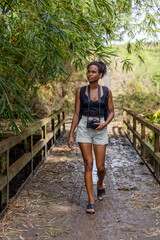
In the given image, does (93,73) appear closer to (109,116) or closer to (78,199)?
(109,116)

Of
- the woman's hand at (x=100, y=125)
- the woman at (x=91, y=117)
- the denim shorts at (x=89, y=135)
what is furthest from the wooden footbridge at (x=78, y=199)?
the woman's hand at (x=100, y=125)

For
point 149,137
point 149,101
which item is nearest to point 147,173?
point 149,137

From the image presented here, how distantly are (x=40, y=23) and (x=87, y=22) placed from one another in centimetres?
113

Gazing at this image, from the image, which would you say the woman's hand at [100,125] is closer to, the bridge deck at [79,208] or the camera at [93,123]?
the camera at [93,123]

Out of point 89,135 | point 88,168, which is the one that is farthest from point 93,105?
point 88,168

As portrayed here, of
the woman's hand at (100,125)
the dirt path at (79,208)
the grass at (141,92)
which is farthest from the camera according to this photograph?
the grass at (141,92)

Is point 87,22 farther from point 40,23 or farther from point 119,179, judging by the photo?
point 119,179

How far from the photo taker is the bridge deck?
3.16 m

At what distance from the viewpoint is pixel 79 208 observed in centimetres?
388

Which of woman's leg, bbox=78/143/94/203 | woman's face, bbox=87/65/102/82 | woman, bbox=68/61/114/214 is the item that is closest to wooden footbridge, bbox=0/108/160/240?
woman's leg, bbox=78/143/94/203

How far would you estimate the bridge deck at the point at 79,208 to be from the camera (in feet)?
10.4

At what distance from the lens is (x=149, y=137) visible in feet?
33.2

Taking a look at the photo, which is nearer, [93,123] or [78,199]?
[93,123]

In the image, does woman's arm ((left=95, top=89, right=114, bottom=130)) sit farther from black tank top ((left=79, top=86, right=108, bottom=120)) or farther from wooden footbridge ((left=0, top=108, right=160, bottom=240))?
wooden footbridge ((left=0, top=108, right=160, bottom=240))
